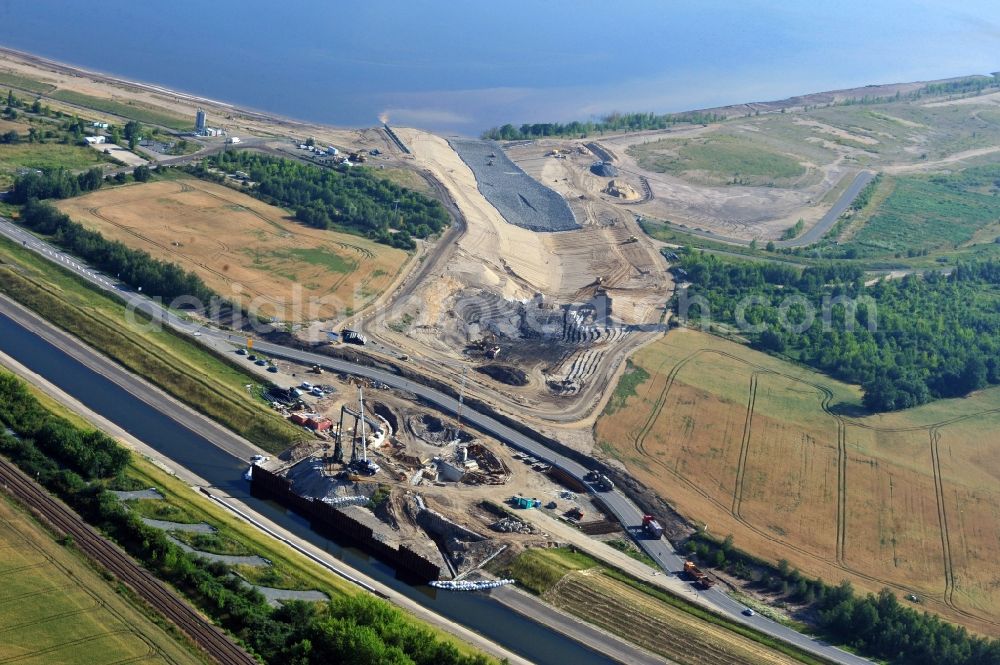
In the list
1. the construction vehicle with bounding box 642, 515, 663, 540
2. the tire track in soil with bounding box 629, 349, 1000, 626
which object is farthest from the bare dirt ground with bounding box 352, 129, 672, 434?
the construction vehicle with bounding box 642, 515, 663, 540

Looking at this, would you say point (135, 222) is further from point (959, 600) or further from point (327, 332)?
point (959, 600)

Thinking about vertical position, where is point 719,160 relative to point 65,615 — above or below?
above

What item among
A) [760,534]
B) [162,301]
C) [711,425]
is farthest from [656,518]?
[162,301]

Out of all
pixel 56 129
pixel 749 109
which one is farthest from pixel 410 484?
pixel 749 109

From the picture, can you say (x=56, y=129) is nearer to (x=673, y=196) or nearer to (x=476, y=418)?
(x=476, y=418)

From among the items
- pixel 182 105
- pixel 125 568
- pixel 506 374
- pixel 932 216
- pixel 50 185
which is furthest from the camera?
pixel 182 105

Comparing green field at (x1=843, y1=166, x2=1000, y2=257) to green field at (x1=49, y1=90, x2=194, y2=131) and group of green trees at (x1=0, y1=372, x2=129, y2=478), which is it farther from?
group of green trees at (x1=0, y1=372, x2=129, y2=478)
